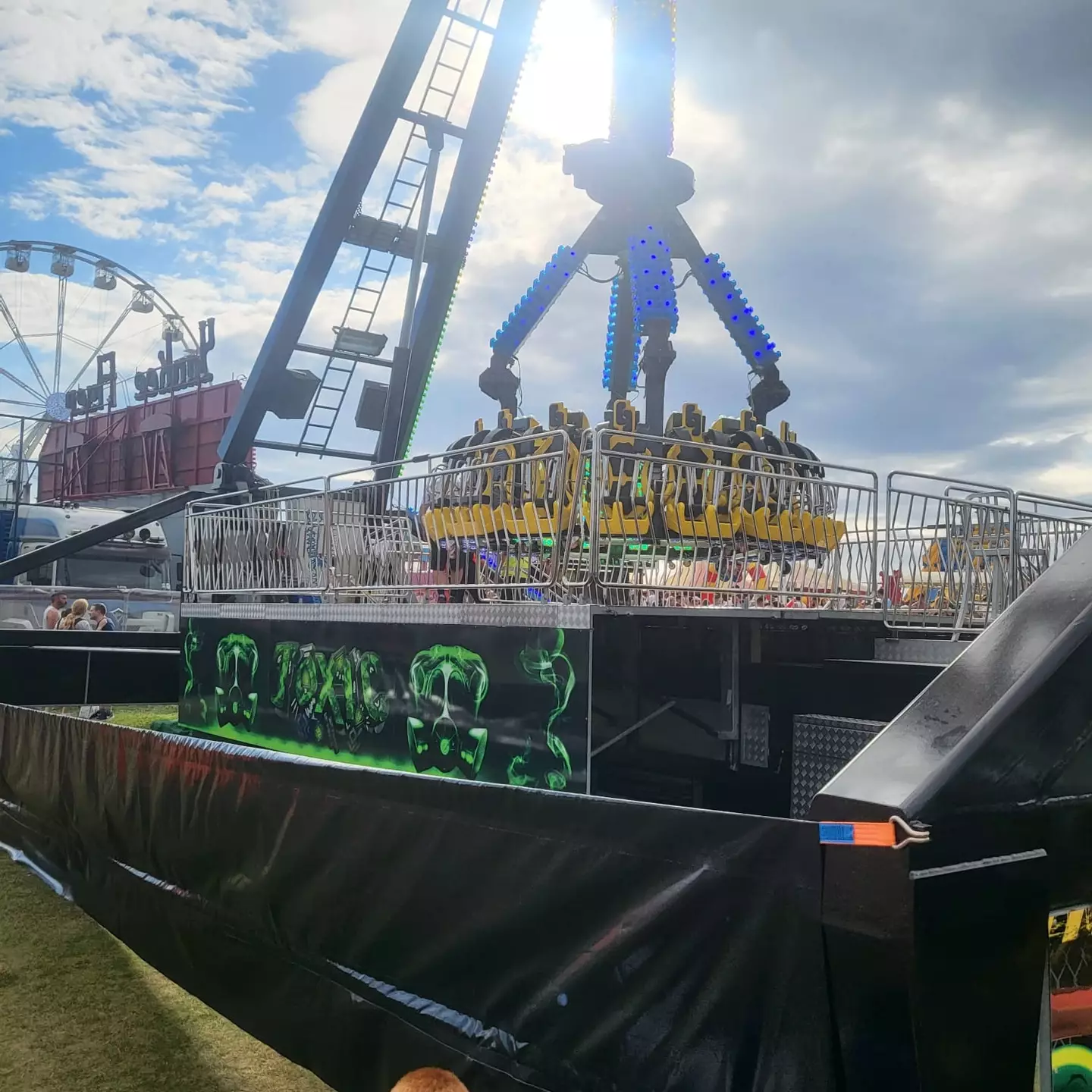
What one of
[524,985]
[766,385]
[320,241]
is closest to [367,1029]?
[524,985]

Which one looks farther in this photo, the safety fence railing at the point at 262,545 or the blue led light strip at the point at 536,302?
the blue led light strip at the point at 536,302

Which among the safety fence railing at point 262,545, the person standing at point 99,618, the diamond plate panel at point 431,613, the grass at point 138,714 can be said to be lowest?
the grass at point 138,714

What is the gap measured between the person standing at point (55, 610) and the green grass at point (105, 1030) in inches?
453

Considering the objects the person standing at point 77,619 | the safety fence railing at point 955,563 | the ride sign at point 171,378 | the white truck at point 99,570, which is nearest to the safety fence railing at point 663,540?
the safety fence railing at point 955,563

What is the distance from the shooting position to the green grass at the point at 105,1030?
163 inches

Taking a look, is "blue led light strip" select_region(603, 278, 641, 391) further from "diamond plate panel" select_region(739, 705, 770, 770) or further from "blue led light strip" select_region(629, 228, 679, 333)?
"diamond plate panel" select_region(739, 705, 770, 770)

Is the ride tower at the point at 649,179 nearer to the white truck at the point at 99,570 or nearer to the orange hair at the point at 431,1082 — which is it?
the orange hair at the point at 431,1082

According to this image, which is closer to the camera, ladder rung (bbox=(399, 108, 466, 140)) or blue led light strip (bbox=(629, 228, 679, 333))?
blue led light strip (bbox=(629, 228, 679, 333))

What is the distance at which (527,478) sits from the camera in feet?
26.8

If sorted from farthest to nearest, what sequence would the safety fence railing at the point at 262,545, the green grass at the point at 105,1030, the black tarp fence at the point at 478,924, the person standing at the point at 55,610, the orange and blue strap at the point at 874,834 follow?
the person standing at the point at 55,610, the safety fence railing at the point at 262,545, the green grass at the point at 105,1030, the black tarp fence at the point at 478,924, the orange and blue strap at the point at 874,834

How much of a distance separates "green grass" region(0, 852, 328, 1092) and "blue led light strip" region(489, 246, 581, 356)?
10.1 metres

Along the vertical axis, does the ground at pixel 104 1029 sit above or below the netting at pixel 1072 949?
below

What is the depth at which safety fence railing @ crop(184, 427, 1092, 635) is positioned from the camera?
23.7 feet

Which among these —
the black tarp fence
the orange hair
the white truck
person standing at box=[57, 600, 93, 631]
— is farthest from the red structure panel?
the orange hair
